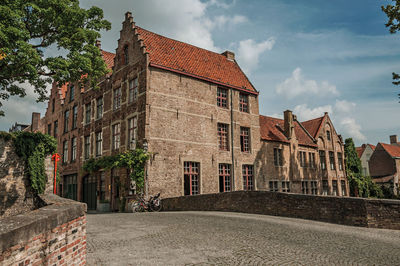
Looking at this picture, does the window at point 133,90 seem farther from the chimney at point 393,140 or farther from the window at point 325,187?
the chimney at point 393,140

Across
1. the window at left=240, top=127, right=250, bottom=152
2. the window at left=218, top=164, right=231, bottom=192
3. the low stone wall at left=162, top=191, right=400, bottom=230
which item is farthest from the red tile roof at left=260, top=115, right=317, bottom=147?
the low stone wall at left=162, top=191, right=400, bottom=230

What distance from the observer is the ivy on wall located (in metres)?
13.4

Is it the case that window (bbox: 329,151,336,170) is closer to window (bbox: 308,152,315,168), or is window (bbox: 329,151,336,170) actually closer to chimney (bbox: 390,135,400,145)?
window (bbox: 308,152,315,168)

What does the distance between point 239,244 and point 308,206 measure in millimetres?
5800

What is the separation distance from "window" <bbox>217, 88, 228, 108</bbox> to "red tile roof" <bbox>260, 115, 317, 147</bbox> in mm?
4555

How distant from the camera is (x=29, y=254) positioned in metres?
3.68

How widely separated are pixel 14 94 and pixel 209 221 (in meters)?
11.2

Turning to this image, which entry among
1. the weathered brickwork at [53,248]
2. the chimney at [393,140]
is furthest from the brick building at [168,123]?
the chimney at [393,140]

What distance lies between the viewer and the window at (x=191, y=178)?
18922 millimetres

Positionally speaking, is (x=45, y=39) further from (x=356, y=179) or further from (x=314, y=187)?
(x=356, y=179)

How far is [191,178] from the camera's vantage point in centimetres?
1908

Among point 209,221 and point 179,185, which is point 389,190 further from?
point 209,221

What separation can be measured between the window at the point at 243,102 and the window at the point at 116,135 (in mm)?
9234

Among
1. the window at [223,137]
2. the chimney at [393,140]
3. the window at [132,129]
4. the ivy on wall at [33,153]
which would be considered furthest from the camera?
the chimney at [393,140]
